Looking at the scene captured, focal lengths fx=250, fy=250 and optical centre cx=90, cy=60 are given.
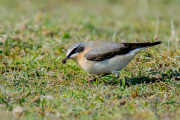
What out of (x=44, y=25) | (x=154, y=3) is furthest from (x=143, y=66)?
(x=154, y=3)

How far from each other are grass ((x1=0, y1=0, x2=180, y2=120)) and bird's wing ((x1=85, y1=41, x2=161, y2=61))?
584mm

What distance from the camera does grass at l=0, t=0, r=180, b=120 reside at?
4445 mm

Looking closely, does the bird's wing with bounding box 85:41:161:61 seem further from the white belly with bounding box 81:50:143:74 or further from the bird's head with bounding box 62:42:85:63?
the bird's head with bounding box 62:42:85:63

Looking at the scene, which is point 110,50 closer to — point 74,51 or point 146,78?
point 74,51

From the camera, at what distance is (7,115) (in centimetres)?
424

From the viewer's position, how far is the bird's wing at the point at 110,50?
5.66m

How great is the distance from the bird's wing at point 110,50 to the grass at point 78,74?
0.58 metres

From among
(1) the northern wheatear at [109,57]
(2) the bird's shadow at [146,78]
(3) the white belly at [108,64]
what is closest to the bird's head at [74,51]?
(1) the northern wheatear at [109,57]

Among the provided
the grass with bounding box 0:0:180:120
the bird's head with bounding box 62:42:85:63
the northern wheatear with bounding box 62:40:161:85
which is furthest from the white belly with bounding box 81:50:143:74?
the bird's head with bounding box 62:42:85:63

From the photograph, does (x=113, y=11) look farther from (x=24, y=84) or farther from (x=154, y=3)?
(x=24, y=84)

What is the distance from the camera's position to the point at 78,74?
6.39 meters

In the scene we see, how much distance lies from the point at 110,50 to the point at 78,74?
118 centimetres

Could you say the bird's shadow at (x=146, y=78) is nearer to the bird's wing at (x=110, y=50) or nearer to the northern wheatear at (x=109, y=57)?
the northern wheatear at (x=109, y=57)

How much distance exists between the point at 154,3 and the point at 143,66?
780 cm
